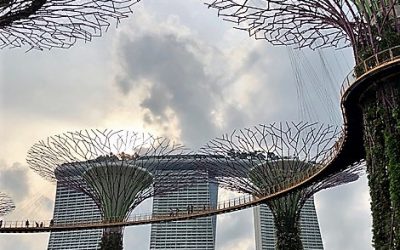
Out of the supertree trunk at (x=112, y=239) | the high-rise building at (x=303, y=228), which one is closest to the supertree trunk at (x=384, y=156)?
the supertree trunk at (x=112, y=239)

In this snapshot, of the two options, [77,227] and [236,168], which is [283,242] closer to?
[236,168]

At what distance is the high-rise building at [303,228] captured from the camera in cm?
5288

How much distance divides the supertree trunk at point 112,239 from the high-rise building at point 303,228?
60.6 feet

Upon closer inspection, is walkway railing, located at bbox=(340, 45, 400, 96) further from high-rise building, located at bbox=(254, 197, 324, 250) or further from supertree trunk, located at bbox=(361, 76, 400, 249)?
high-rise building, located at bbox=(254, 197, 324, 250)

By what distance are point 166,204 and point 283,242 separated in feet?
119

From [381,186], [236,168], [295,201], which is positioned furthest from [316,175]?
[381,186]

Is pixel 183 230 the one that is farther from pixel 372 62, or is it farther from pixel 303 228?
pixel 372 62

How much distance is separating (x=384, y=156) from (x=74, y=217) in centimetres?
5577

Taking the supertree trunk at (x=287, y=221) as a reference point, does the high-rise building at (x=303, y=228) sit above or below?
above

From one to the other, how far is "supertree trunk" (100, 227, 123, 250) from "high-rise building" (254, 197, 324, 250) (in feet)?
60.6

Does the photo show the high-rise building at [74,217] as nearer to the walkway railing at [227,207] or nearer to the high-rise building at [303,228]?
the high-rise building at [303,228]

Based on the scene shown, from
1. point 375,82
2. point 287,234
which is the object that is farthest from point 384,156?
point 287,234

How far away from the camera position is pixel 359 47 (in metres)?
18.9

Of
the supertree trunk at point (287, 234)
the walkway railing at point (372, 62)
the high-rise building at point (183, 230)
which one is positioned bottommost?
the supertree trunk at point (287, 234)
